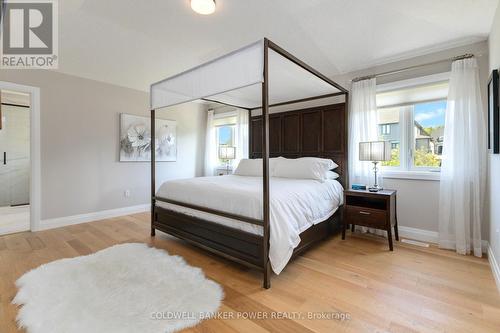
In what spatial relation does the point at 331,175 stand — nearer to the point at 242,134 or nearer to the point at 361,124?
the point at 361,124

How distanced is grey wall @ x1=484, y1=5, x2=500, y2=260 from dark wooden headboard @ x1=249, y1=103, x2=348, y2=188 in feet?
5.04

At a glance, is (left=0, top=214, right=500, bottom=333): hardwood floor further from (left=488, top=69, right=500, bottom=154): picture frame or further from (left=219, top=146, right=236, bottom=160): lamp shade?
(left=219, top=146, right=236, bottom=160): lamp shade

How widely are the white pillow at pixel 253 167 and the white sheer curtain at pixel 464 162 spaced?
2225mm

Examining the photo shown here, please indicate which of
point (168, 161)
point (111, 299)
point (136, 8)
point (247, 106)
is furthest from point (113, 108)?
point (111, 299)

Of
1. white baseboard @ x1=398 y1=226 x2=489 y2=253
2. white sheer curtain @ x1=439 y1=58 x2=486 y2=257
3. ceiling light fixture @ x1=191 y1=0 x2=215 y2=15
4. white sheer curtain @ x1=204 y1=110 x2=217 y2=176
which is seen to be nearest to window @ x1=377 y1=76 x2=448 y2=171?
white sheer curtain @ x1=439 y1=58 x2=486 y2=257

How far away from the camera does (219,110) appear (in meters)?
5.61

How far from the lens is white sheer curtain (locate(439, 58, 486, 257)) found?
2.67 metres

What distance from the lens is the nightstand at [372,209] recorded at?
2795mm

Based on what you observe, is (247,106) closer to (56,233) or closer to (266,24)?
(266,24)

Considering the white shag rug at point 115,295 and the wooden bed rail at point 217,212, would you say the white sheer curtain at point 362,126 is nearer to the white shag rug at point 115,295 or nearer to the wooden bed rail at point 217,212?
the wooden bed rail at point 217,212

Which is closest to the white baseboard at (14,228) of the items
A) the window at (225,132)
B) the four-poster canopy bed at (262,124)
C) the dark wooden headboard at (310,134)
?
the four-poster canopy bed at (262,124)

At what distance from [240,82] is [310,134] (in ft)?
7.23

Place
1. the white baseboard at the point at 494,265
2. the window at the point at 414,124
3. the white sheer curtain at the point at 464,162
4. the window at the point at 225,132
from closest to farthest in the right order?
the white baseboard at the point at 494,265
the white sheer curtain at the point at 464,162
the window at the point at 414,124
the window at the point at 225,132

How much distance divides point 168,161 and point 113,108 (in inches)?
57.0
